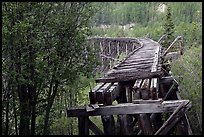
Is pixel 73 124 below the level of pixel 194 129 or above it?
below

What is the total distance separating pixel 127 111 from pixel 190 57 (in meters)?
2.57

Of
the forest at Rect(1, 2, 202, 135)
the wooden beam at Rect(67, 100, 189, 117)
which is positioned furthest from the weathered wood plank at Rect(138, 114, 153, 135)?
the forest at Rect(1, 2, 202, 135)

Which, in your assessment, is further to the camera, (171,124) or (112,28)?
(112,28)

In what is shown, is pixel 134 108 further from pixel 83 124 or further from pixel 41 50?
pixel 41 50

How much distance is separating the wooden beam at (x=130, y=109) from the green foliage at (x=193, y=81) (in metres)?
1.39

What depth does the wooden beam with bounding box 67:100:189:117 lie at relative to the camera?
16.5ft

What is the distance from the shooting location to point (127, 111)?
17.4ft

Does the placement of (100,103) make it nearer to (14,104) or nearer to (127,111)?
(127,111)

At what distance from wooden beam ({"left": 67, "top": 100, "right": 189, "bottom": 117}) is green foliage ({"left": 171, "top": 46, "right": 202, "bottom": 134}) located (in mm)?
1391

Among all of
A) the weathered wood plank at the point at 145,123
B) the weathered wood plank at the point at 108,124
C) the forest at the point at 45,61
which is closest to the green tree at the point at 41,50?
the forest at the point at 45,61

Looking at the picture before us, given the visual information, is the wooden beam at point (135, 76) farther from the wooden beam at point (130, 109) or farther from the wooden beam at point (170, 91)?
the wooden beam at point (130, 109)

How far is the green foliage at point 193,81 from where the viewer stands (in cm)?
647

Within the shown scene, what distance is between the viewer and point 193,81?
6699 millimetres

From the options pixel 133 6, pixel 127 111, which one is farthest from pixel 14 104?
pixel 133 6
